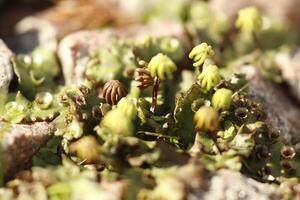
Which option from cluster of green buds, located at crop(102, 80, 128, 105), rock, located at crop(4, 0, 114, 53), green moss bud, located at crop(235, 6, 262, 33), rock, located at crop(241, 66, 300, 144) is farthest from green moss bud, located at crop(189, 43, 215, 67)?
rock, located at crop(4, 0, 114, 53)

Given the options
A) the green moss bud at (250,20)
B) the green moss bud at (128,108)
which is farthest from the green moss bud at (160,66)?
the green moss bud at (250,20)

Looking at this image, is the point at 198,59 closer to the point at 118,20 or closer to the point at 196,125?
the point at 196,125

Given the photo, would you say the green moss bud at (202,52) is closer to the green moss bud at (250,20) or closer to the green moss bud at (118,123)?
the green moss bud at (118,123)

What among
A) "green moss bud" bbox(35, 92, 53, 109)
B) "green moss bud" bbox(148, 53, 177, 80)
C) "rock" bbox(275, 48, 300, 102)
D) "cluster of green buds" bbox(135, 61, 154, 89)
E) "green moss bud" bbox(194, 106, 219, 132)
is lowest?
"rock" bbox(275, 48, 300, 102)

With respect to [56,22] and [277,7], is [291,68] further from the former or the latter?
[56,22]

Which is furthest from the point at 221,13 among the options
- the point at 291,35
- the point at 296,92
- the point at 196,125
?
the point at 196,125

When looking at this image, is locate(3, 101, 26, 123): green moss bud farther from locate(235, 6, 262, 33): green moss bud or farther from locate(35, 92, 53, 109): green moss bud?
locate(235, 6, 262, 33): green moss bud
